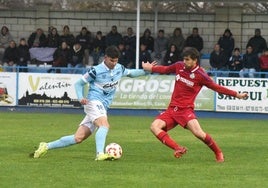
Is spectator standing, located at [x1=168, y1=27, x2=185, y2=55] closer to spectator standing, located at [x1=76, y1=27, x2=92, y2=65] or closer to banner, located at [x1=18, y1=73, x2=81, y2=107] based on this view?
spectator standing, located at [x1=76, y1=27, x2=92, y2=65]

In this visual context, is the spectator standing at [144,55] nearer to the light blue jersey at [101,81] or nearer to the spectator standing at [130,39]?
the spectator standing at [130,39]

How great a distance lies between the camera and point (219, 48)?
97.6ft

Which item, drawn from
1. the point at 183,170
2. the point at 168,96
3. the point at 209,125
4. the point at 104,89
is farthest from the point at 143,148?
the point at 168,96

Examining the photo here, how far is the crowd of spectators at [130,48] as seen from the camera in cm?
2928

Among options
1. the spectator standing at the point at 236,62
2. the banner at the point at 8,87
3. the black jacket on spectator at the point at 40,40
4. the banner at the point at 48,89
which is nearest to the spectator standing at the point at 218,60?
the spectator standing at the point at 236,62

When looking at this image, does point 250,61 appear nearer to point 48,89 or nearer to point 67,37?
point 67,37

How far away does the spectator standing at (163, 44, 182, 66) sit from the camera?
1169 inches

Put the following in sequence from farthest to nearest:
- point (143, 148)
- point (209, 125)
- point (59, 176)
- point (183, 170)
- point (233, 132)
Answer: point (209, 125)
point (233, 132)
point (143, 148)
point (183, 170)
point (59, 176)

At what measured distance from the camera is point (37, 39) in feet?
104

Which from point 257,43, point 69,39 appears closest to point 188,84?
point 257,43

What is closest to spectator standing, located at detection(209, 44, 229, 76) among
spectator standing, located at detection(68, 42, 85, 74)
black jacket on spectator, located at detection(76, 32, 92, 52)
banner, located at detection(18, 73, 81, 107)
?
black jacket on spectator, located at detection(76, 32, 92, 52)

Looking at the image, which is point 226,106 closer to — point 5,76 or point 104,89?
point 5,76

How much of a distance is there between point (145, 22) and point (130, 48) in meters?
3.39

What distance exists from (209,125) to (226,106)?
4.17 m
